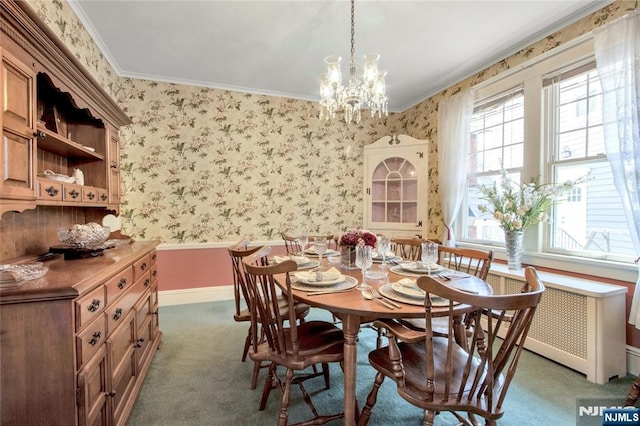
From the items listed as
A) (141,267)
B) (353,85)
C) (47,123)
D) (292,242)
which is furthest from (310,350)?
(47,123)

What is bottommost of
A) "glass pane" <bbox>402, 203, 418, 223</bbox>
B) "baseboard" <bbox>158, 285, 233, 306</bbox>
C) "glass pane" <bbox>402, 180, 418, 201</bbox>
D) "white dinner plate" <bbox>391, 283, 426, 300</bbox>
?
"baseboard" <bbox>158, 285, 233, 306</bbox>

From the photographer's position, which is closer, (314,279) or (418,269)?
(314,279)

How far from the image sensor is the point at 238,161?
3.73 metres

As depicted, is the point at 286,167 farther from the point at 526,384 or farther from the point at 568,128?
the point at 526,384

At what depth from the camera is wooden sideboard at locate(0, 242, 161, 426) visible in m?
1.01

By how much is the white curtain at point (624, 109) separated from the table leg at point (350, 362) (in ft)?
6.42

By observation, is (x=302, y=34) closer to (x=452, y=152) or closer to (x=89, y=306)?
(x=452, y=152)

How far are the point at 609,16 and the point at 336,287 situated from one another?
280cm

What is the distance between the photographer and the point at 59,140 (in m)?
1.63

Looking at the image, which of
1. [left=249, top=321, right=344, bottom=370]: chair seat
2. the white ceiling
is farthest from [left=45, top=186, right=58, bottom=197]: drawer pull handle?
the white ceiling

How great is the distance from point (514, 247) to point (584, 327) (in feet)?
2.50

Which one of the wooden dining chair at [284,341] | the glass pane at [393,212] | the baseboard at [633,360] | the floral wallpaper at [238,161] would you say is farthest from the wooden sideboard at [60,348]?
the glass pane at [393,212]

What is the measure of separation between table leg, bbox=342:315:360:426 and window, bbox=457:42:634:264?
2.19 metres

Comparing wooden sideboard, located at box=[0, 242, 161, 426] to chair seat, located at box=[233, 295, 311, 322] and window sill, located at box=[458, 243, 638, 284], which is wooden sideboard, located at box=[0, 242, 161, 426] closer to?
chair seat, located at box=[233, 295, 311, 322]
